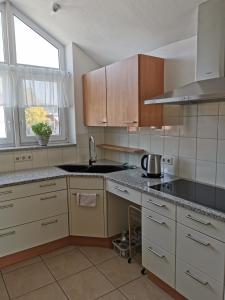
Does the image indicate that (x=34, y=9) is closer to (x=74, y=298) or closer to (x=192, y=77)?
(x=192, y=77)

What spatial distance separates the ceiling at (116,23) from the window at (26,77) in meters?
0.15

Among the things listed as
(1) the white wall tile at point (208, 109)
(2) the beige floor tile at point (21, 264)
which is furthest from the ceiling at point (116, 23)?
(2) the beige floor tile at point (21, 264)

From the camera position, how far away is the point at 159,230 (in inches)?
70.6

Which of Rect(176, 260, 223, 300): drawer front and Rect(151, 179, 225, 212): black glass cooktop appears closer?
Rect(176, 260, 223, 300): drawer front

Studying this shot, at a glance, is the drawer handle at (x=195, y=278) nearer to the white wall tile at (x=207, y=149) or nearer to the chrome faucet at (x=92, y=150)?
the white wall tile at (x=207, y=149)

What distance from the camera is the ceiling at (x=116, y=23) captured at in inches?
74.1

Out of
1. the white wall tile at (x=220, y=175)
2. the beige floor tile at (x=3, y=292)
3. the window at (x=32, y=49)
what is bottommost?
the beige floor tile at (x=3, y=292)

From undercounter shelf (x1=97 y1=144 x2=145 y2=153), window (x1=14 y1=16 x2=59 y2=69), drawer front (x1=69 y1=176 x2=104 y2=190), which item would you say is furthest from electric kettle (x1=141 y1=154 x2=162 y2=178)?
window (x1=14 y1=16 x2=59 y2=69)

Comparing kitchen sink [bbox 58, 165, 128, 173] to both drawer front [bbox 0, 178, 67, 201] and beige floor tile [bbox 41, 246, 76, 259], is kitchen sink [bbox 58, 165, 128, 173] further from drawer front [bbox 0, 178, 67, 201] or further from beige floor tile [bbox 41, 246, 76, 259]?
beige floor tile [bbox 41, 246, 76, 259]

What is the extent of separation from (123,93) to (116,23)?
0.66 metres

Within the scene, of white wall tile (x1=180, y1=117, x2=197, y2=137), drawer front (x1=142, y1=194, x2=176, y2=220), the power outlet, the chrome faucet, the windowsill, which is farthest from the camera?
the chrome faucet

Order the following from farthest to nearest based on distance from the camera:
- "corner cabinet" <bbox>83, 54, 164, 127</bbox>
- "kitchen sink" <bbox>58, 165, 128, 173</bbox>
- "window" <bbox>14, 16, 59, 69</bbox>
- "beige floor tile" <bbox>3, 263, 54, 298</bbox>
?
1. "kitchen sink" <bbox>58, 165, 128, 173</bbox>
2. "window" <bbox>14, 16, 59, 69</bbox>
3. "corner cabinet" <bbox>83, 54, 164, 127</bbox>
4. "beige floor tile" <bbox>3, 263, 54, 298</bbox>

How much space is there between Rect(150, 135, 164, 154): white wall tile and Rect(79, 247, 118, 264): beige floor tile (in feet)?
3.78

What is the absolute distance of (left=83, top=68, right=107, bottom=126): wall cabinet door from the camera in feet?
8.66
